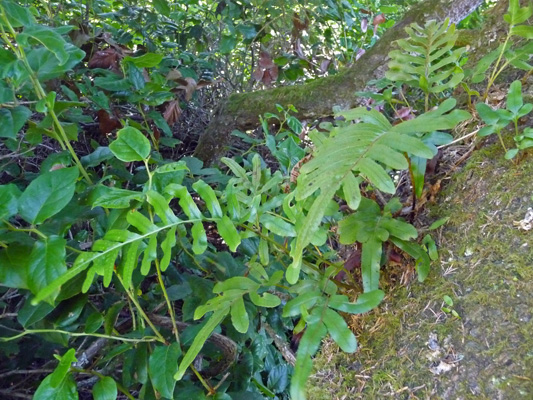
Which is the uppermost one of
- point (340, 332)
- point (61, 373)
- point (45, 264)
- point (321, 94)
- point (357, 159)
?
point (357, 159)

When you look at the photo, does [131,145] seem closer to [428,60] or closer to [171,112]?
[428,60]

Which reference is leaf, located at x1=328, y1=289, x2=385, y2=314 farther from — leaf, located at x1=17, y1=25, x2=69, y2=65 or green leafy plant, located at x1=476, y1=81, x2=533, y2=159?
leaf, located at x1=17, y1=25, x2=69, y2=65

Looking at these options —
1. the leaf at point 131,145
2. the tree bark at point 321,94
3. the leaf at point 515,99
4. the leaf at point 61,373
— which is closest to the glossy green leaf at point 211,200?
the leaf at point 131,145

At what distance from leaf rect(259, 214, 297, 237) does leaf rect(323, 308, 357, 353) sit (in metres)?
0.14

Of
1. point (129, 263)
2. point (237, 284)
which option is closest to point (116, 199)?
point (129, 263)

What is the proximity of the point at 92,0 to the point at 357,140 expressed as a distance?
194 cm

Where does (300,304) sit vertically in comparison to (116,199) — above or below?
below

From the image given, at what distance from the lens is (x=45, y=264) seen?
2.26ft

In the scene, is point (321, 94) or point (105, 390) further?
point (321, 94)

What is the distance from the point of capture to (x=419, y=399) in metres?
0.61

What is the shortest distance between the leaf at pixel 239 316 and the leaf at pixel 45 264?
28 cm

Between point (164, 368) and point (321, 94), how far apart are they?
5.20ft

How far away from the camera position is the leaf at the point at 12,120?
907 millimetres

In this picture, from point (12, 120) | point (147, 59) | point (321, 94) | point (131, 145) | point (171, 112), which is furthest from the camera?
point (321, 94)
